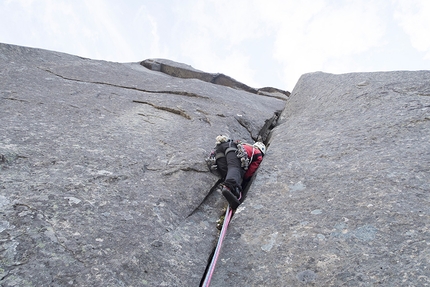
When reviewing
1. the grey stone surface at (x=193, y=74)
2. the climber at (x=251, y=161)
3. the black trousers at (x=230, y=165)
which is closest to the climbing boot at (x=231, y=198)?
the black trousers at (x=230, y=165)

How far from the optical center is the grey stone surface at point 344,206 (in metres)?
3.34

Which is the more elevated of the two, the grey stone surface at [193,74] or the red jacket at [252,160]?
the grey stone surface at [193,74]

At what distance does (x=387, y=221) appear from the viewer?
3.71 meters

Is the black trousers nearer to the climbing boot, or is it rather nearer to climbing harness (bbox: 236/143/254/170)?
climbing harness (bbox: 236/143/254/170)

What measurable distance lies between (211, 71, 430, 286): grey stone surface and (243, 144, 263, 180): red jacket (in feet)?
0.65

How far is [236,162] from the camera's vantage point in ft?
19.0

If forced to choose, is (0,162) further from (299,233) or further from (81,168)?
(299,233)

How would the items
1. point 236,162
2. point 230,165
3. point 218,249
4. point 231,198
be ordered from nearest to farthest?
1. point 218,249
2. point 231,198
3. point 230,165
4. point 236,162

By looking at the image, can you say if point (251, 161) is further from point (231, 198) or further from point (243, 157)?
point (231, 198)

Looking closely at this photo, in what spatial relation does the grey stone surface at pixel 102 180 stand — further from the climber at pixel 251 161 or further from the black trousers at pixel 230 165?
the climber at pixel 251 161

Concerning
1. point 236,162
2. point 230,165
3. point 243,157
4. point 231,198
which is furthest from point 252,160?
point 231,198

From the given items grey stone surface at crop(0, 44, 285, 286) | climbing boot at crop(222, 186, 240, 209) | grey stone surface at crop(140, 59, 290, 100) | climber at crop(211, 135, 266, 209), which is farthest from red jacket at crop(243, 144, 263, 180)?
grey stone surface at crop(140, 59, 290, 100)

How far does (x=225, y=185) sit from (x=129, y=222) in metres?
1.69

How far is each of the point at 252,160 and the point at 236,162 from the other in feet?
1.43
